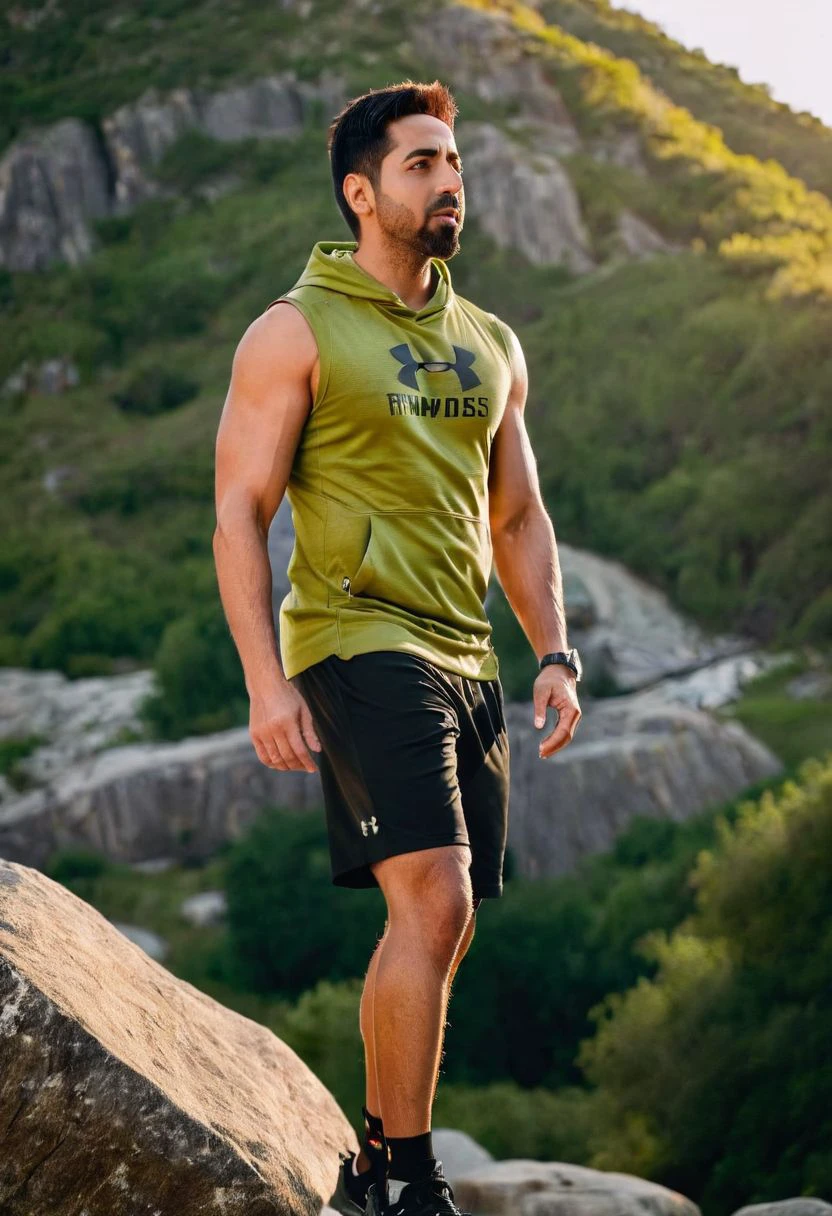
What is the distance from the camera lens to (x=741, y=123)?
69.8 m

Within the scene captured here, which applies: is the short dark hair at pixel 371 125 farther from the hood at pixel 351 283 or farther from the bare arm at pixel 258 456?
the bare arm at pixel 258 456

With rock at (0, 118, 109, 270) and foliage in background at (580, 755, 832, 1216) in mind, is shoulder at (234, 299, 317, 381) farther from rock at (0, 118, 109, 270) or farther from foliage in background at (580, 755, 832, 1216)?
rock at (0, 118, 109, 270)

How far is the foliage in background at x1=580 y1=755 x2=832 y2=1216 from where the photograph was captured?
14.1 metres

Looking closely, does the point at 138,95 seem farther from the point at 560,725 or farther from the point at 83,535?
the point at 560,725

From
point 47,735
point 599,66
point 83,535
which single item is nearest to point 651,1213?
point 47,735

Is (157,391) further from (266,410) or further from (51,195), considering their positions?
(266,410)

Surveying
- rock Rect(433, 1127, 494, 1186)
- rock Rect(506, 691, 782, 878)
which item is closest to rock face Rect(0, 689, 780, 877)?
A: rock Rect(506, 691, 782, 878)

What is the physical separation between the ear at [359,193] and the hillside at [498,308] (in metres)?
26.2

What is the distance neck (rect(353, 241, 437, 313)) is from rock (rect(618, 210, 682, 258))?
48741mm

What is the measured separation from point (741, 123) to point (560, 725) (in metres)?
69.9

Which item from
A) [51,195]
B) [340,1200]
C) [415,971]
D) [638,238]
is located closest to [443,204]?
[415,971]

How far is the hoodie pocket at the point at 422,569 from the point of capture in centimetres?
365

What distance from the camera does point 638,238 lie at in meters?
52.8

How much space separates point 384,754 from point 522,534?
942 mm
